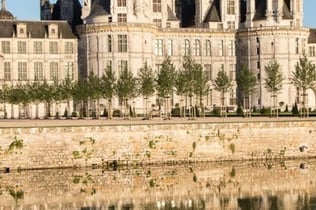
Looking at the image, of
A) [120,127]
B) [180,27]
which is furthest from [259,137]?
[180,27]

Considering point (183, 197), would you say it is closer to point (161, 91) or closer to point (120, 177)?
point (120, 177)

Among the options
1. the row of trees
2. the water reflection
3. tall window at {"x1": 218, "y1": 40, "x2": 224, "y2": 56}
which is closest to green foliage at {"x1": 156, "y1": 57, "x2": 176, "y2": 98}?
the row of trees

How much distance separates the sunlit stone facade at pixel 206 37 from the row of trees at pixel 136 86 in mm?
3978

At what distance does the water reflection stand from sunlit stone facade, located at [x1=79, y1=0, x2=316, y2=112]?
39.0 meters

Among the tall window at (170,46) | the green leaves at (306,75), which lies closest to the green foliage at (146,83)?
the tall window at (170,46)

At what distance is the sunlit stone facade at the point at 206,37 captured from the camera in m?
96.5

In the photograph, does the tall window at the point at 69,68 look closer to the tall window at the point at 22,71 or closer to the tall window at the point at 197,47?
the tall window at the point at 22,71

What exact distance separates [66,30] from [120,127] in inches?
1709

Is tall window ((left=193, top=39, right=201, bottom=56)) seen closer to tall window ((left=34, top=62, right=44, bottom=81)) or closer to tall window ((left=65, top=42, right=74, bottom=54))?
tall window ((left=65, top=42, right=74, bottom=54))

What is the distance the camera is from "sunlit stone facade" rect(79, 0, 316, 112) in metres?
96.5

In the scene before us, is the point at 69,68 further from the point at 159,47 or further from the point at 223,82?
the point at 223,82

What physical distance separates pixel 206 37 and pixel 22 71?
22.4 meters

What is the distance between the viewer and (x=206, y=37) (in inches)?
4136

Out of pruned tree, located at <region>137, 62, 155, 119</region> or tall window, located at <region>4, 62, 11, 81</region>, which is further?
tall window, located at <region>4, 62, 11, 81</region>
